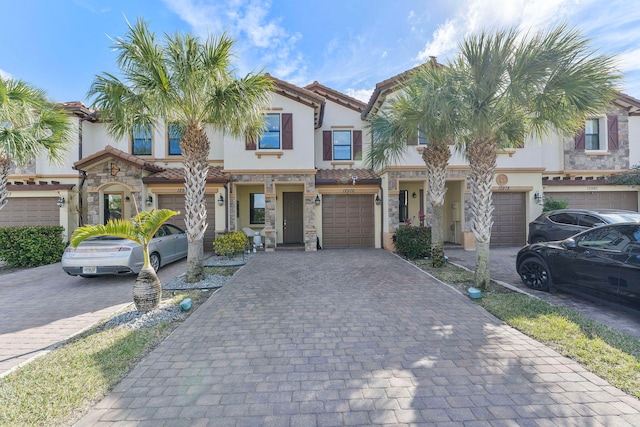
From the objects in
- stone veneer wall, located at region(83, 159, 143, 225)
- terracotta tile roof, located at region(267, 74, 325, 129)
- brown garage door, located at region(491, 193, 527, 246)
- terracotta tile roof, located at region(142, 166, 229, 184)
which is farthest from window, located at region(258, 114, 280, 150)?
brown garage door, located at region(491, 193, 527, 246)

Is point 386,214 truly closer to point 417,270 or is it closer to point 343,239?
point 343,239

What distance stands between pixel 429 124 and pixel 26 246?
1396 cm

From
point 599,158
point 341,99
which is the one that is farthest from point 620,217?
point 341,99

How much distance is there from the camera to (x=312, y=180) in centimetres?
1214

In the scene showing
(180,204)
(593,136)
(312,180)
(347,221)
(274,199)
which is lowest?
(347,221)

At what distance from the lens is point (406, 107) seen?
7117 millimetres

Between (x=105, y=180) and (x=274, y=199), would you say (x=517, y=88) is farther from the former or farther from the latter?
(x=105, y=180)

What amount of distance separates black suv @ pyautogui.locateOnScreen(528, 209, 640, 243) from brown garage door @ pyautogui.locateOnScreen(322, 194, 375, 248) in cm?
639

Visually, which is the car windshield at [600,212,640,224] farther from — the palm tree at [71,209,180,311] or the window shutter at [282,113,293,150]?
the palm tree at [71,209,180,311]

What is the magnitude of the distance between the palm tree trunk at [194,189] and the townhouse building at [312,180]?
15.6 ft

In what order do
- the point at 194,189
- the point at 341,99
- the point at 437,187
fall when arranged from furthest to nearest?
the point at 341,99 < the point at 437,187 < the point at 194,189

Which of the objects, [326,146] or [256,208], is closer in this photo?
[326,146]

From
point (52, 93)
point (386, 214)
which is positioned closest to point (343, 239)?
point (386, 214)

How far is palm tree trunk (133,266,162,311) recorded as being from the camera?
502 centimetres
